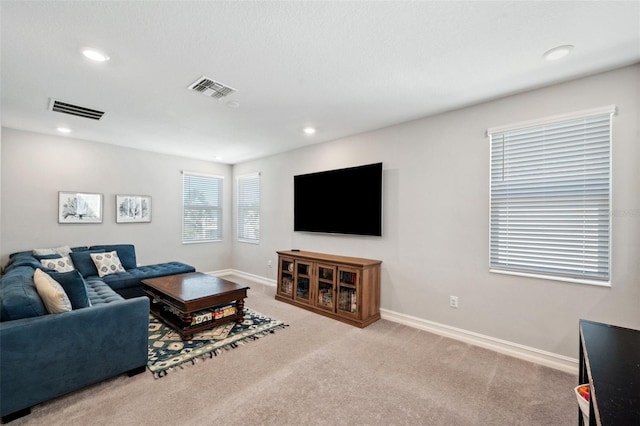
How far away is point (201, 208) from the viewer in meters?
5.98

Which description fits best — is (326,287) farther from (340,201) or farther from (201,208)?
(201,208)

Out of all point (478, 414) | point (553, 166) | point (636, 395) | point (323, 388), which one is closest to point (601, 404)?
point (636, 395)

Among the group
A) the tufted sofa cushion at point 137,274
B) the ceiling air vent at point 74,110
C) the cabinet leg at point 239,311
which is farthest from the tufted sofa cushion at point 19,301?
the ceiling air vent at point 74,110

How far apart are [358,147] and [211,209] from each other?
371cm

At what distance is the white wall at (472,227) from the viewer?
224 centimetres

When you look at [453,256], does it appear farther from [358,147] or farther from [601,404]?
[601,404]

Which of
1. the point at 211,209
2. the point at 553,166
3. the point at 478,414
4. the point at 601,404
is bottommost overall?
the point at 478,414

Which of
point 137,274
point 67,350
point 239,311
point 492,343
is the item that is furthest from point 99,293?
point 492,343

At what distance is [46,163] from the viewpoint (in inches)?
165

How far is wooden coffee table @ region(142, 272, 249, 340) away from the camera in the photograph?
9.71ft

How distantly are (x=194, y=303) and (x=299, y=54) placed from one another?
8.43 ft

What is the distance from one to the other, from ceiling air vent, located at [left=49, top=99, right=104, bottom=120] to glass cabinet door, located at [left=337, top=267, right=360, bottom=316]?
11.6 feet

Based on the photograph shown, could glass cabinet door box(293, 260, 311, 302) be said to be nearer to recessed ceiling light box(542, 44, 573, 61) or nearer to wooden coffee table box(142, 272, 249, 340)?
wooden coffee table box(142, 272, 249, 340)

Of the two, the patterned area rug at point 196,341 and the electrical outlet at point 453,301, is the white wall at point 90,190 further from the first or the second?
the electrical outlet at point 453,301
